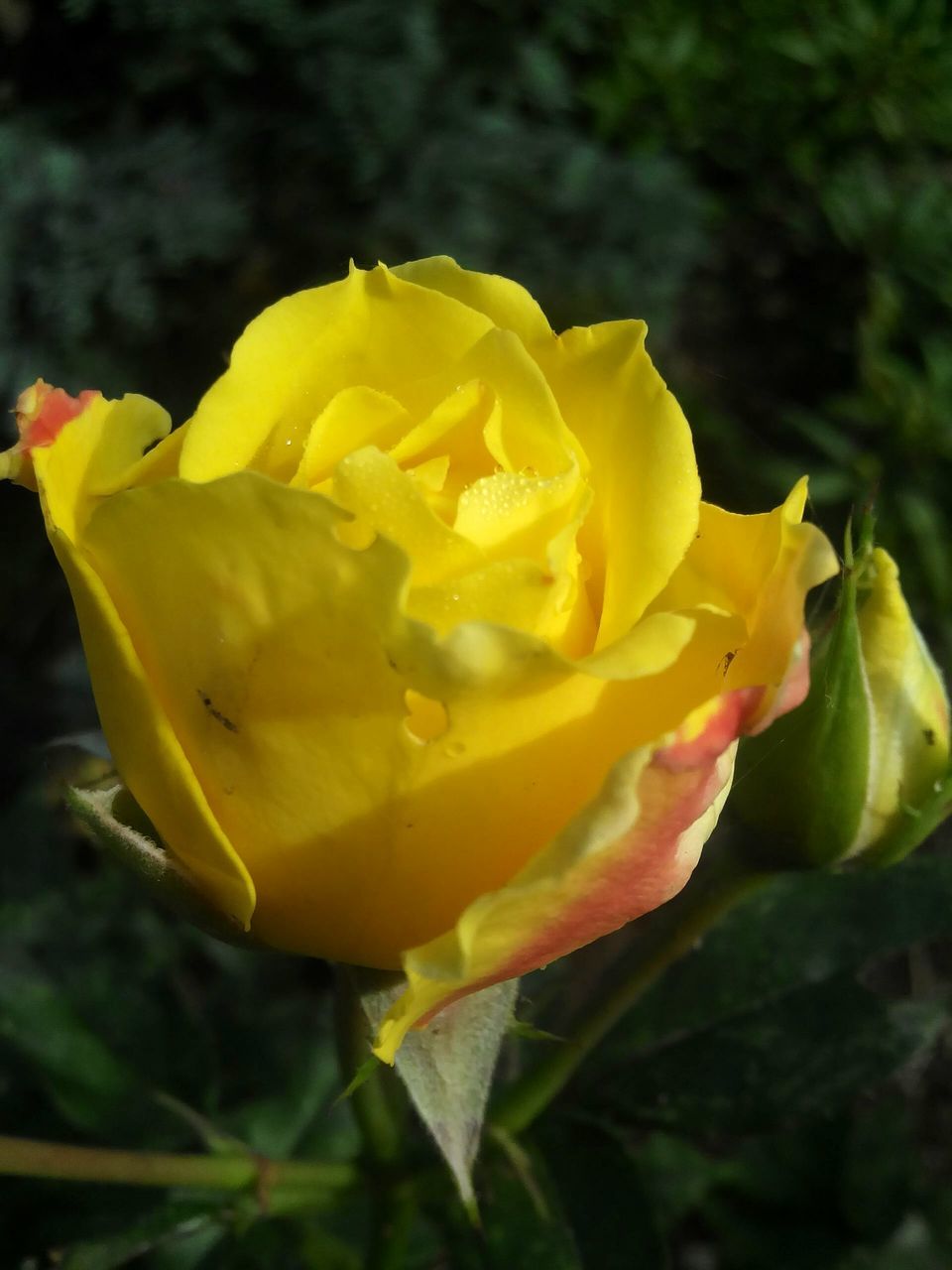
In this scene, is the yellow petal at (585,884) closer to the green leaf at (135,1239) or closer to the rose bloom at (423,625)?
the rose bloom at (423,625)

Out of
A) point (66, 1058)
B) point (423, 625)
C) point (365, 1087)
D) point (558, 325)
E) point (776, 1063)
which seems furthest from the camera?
point (558, 325)

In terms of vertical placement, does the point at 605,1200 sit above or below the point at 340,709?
below

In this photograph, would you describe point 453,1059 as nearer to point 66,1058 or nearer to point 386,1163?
point 386,1163

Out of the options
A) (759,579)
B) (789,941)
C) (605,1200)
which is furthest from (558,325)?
(759,579)

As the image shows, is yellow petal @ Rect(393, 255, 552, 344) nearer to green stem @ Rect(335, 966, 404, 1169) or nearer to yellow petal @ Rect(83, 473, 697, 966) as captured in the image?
yellow petal @ Rect(83, 473, 697, 966)

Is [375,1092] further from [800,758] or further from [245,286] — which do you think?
[245,286]

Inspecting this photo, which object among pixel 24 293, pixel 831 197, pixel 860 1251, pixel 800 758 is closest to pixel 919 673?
pixel 800 758

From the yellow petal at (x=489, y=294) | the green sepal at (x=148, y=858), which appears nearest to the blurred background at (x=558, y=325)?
the green sepal at (x=148, y=858)
